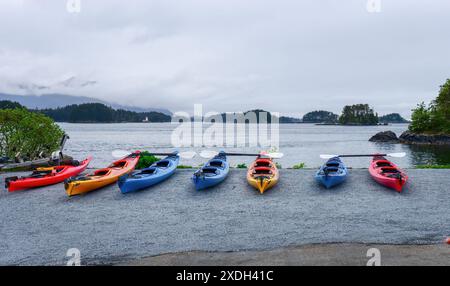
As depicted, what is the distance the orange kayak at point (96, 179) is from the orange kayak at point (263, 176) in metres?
6.03

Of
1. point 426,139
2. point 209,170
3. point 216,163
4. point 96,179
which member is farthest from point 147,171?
point 426,139

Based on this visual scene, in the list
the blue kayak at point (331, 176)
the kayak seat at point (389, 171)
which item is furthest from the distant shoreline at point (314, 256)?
the kayak seat at point (389, 171)

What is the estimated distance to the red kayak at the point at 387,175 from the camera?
15875 millimetres

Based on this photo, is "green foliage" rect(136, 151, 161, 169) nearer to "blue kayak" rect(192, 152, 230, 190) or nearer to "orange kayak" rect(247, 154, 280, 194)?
"blue kayak" rect(192, 152, 230, 190)

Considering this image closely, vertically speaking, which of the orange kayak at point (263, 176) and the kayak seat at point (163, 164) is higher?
the kayak seat at point (163, 164)

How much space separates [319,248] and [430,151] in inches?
2624

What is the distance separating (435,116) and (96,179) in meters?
81.1

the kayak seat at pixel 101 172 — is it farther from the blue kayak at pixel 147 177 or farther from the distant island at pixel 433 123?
the distant island at pixel 433 123

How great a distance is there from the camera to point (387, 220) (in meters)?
12.2

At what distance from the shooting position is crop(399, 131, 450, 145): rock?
79.5 meters

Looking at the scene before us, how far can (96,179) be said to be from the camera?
17.0 metres

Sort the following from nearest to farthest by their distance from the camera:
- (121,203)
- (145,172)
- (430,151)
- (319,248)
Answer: (319,248)
(121,203)
(145,172)
(430,151)
